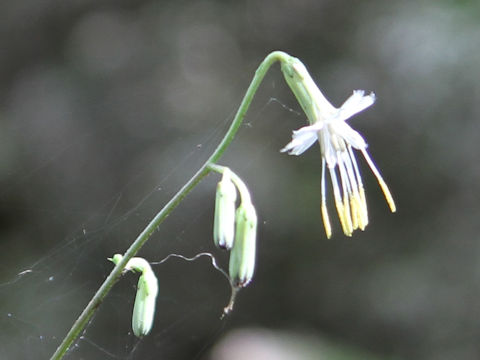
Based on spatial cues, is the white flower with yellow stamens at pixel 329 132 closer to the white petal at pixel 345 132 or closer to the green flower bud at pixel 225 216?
the white petal at pixel 345 132

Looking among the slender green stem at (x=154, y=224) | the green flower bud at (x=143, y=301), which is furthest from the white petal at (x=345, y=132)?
the green flower bud at (x=143, y=301)

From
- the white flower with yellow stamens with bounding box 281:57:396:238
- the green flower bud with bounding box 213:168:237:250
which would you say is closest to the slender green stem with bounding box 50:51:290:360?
the green flower bud with bounding box 213:168:237:250

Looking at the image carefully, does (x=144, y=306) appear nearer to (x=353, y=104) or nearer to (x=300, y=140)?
(x=300, y=140)

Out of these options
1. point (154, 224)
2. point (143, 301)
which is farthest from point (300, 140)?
point (143, 301)

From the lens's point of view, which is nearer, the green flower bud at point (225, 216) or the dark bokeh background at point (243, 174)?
the green flower bud at point (225, 216)

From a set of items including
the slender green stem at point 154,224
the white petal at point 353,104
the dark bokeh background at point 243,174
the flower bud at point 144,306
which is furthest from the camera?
the dark bokeh background at point 243,174

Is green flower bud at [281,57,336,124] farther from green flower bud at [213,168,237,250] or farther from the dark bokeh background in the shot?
the dark bokeh background
